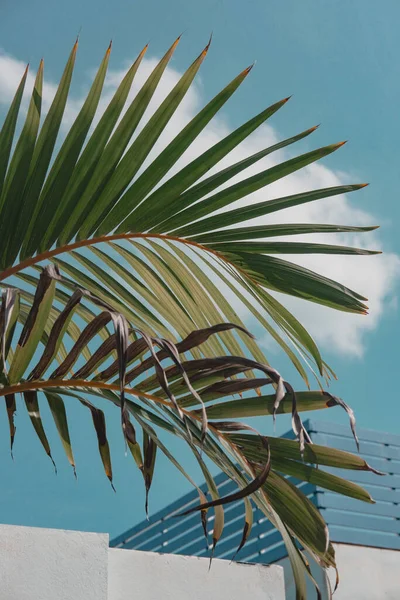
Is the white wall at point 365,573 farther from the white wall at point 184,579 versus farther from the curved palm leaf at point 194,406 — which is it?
the curved palm leaf at point 194,406

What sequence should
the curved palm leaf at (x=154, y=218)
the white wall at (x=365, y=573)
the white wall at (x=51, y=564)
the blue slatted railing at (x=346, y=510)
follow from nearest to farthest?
the curved palm leaf at (x=154, y=218), the white wall at (x=51, y=564), the white wall at (x=365, y=573), the blue slatted railing at (x=346, y=510)

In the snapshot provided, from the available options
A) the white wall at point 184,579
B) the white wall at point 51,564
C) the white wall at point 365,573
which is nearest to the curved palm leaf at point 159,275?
the white wall at point 51,564

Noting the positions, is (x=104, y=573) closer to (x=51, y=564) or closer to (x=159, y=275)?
(x=51, y=564)

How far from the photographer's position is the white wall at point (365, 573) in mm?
7258

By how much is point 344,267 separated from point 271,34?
208 cm

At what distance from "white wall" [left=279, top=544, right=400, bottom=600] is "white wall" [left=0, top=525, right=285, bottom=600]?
227cm

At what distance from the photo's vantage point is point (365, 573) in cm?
749

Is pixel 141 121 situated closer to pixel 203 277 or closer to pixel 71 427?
pixel 203 277

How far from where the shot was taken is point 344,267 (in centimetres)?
226

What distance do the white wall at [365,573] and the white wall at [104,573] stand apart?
2.27m

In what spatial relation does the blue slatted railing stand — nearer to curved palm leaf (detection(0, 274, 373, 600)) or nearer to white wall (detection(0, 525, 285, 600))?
white wall (detection(0, 525, 285, 600))

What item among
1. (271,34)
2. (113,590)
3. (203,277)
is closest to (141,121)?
(203,277)

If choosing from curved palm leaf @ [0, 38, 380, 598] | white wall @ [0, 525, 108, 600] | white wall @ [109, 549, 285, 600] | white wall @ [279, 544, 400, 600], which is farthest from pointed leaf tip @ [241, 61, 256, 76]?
white wall @ [279, 544, 400, 600]

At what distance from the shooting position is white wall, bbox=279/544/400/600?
7258mm
